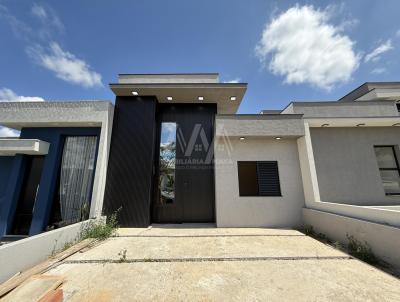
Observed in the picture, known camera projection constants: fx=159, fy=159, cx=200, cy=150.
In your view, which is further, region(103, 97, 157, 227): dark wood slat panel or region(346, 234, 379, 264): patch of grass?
region(103, 97, 157, 227): dark wood slat panel

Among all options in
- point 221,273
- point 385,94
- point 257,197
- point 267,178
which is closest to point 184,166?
point 257,197

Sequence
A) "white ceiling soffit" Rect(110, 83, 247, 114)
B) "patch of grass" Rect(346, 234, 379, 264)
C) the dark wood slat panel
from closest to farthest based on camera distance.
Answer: "patch of grass" Rect(346, 234, 379, 264)
the dark wood slat panel
"white ceiling soffit" Rect(110, 83, 247, 114)

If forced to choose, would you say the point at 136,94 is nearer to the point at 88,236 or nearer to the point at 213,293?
the point at 88,236

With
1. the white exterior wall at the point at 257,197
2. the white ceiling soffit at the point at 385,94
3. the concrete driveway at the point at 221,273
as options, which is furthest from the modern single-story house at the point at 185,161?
the concrete driveway at the point at 221,273

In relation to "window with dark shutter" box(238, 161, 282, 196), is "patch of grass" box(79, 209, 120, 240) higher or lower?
lower

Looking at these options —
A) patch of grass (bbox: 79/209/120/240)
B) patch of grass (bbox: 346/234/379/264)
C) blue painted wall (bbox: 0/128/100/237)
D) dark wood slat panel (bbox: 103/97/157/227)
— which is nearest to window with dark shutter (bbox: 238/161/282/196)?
patch of grass (bbox: 346/234/379/264)

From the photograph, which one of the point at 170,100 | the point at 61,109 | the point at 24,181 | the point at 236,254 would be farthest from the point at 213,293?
the point at 24,181

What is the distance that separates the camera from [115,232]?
16.9 feet

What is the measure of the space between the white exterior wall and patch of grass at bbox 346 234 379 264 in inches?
75.2

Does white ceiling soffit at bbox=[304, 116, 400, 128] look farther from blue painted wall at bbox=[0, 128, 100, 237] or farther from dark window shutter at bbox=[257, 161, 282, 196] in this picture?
blue painted wall at bbox=[0, 128, 100, 237]

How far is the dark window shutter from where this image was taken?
5805 millimetres

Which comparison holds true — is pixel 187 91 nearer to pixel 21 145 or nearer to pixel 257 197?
pixel 257 197

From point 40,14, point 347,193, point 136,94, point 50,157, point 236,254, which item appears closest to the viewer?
point 236,254

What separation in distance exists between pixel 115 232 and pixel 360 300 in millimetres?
5771
